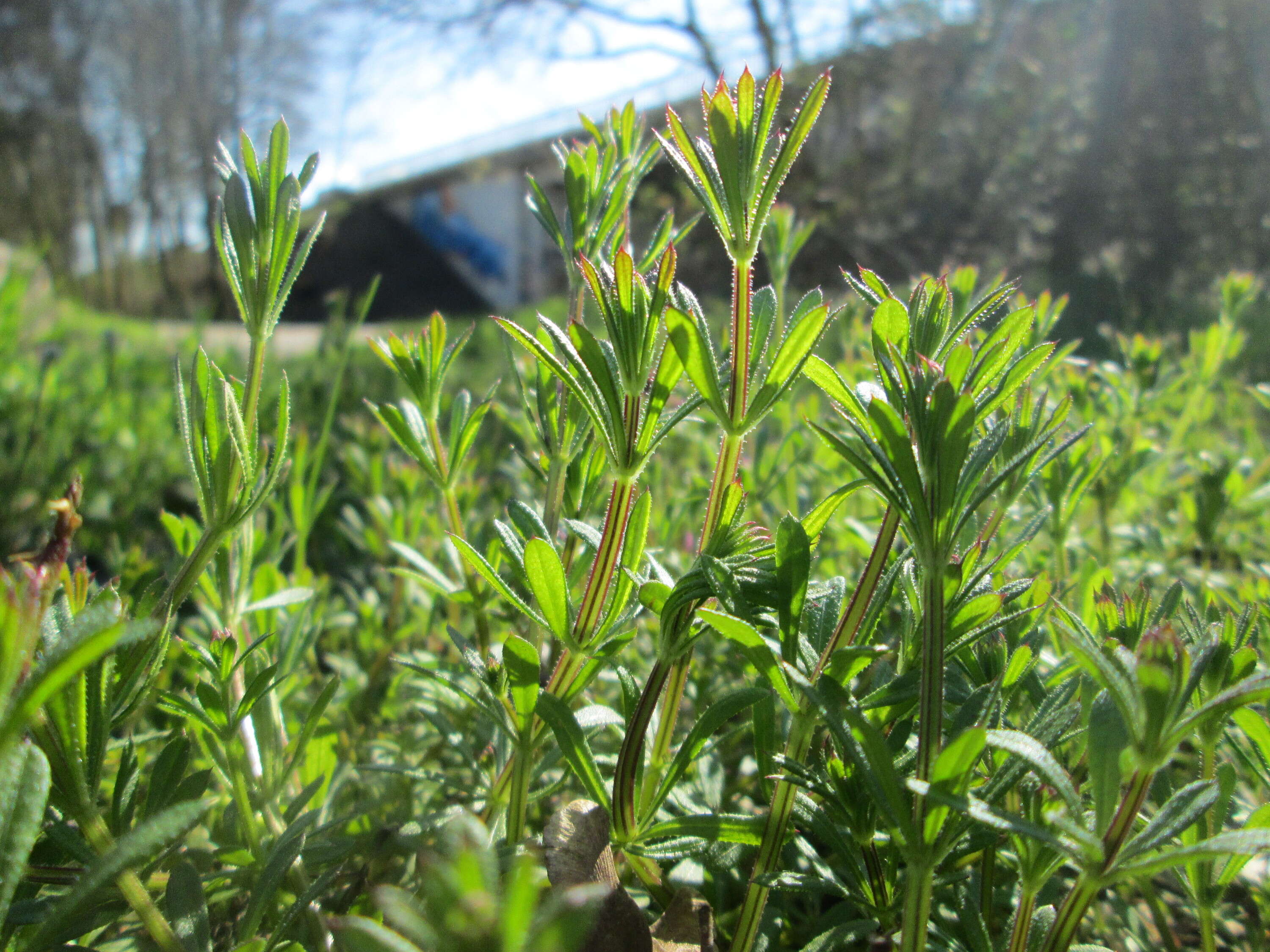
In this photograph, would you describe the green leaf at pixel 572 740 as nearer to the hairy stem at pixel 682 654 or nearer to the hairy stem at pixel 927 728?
the hairy stem at pixel 682 654

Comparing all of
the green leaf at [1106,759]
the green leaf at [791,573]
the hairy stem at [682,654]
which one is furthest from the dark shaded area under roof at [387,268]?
the green leaf at [1106,759]

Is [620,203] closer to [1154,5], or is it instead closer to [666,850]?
[666,850]

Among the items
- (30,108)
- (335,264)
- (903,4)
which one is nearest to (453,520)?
(903,4)

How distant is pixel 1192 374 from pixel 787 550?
1583 millimetres

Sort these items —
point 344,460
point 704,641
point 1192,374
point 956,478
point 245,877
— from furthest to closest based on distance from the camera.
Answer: point 344,460, point 1192,374, point 704,641, point 245,877, point 956,478

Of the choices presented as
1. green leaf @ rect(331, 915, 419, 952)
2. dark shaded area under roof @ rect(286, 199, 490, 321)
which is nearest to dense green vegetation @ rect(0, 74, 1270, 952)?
green leaf @ rect(331, 915, 419, 952)

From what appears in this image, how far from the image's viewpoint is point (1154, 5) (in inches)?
406

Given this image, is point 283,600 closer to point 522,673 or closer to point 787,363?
point 522,673

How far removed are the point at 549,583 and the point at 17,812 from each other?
0.31 meters

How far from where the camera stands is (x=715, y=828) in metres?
0.60

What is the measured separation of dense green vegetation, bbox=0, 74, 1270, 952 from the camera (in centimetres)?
46

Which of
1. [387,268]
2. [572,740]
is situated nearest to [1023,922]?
Result: [572,740]

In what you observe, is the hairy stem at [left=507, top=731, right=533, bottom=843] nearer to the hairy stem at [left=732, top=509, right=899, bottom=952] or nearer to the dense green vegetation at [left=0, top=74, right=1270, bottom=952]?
the dense green vegetation at [left=0, top=74, right=1270, bottom=952]

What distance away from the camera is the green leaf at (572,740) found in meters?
0.58
